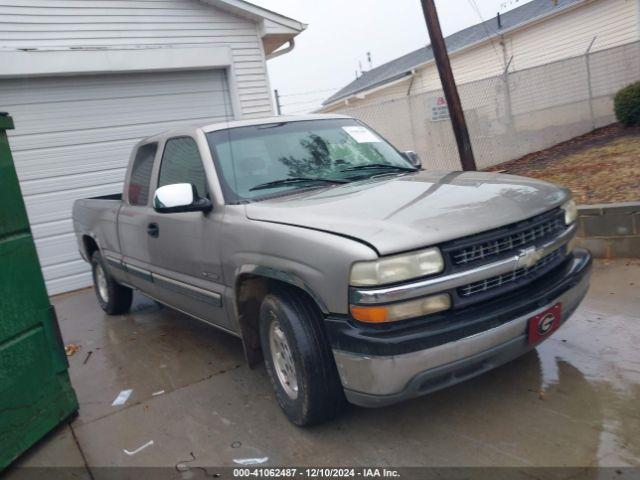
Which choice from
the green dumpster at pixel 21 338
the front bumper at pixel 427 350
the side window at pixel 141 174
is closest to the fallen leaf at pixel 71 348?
the side window at pixel 141 174

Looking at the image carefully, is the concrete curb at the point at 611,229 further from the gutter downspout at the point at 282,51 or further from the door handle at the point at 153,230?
the gutter downspout at the point at 282,51

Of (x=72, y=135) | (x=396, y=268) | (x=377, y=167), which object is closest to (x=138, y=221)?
(x=377, y=167)

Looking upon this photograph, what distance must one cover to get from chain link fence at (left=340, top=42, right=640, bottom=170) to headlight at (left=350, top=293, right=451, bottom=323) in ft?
34.0

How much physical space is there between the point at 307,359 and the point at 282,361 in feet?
1.53

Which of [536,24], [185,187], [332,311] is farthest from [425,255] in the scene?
[536,24]

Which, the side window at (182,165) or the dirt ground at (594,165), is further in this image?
the dirt ground at (594,165)

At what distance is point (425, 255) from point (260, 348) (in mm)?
1582

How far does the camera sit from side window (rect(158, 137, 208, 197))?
3.89 m

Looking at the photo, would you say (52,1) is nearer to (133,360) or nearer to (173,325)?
(173,325)

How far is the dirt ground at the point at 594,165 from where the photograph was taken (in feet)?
22.1

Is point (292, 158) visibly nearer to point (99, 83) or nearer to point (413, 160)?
point (413, 160)

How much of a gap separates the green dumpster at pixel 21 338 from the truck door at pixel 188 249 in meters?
0.94

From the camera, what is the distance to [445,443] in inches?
114

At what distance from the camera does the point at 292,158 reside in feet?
12.7
